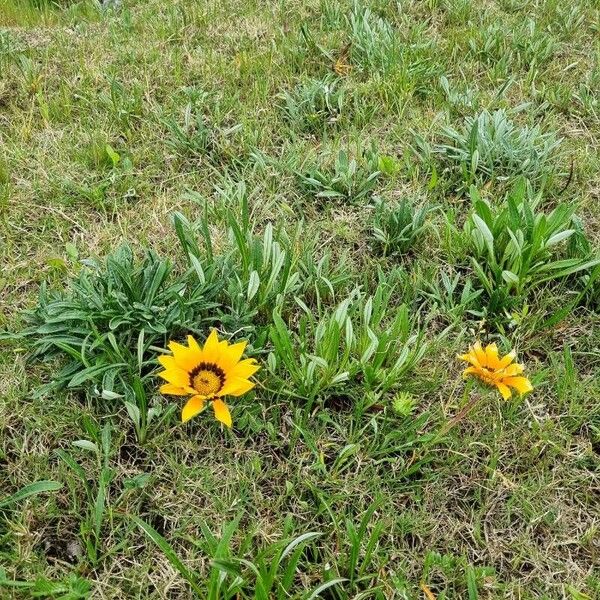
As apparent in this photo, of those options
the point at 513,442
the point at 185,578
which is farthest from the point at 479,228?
the point at 185,578

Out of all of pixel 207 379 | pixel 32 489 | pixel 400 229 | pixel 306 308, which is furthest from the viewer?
pixel 400 229

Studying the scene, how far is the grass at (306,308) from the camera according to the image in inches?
66.7

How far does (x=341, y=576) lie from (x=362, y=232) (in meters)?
1.30

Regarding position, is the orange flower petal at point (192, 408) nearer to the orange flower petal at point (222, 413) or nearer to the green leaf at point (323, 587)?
the orange flower petal at point (222, 413)

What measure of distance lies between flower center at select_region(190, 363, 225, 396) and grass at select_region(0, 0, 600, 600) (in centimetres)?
16

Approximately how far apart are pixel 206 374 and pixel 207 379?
1cm

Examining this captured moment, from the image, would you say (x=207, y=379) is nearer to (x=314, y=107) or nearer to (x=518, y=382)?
(x=518, y=382)

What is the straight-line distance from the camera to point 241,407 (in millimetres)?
1914

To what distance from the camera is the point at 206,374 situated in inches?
70.4

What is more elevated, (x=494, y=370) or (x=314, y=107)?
(x=314, y=107)

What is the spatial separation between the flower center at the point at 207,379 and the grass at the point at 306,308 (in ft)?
0.53

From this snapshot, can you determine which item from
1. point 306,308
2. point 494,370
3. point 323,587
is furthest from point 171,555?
point 494,370

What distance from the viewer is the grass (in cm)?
169

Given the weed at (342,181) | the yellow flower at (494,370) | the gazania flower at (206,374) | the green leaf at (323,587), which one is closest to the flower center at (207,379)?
the gazania flower at (206,374)
